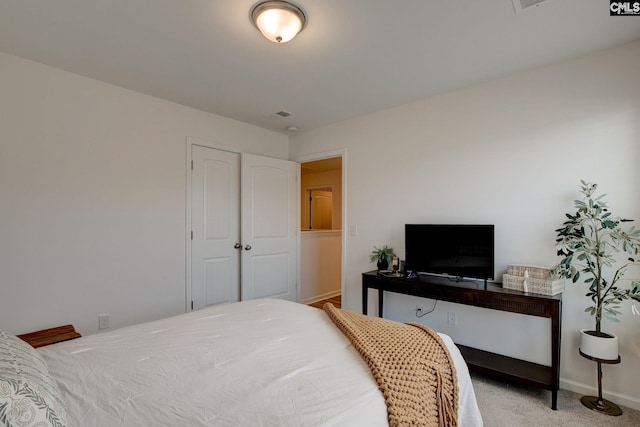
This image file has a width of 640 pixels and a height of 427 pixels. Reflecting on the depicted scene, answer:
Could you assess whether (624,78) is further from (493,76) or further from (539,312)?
(539,312)

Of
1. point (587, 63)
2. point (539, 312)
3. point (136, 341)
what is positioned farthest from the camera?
point (587, 63)

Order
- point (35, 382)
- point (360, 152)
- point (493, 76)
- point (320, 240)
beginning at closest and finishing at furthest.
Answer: point (35, 382), point (493, 76), point (360, 152), point (320, 240)

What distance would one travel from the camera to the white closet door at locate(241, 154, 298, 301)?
3.68m

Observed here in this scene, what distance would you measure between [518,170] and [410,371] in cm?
206

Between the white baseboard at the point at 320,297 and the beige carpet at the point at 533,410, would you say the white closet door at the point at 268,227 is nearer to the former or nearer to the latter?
the white baseboard at the point at 320,297

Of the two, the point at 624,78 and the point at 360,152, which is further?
the point at 360,152

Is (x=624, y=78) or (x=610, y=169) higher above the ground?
(x=624, y=78)

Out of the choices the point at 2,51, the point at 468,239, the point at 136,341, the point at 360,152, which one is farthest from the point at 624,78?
the point at 2,51

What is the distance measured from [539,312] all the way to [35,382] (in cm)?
258

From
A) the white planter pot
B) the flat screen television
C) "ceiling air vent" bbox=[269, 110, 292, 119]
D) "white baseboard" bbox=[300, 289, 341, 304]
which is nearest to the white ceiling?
"ceiling air vent" bbox=[269, 110, 292, 119]

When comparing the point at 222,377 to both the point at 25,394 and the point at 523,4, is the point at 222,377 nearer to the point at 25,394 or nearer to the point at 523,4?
the point at 25,394

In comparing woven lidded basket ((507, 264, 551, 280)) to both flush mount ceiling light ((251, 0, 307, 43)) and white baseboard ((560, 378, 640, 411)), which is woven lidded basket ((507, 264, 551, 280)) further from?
flush mount ceiling light ((251, 0, 307, 43))

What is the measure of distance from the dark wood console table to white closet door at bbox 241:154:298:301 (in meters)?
1.64

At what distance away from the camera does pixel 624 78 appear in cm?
214
